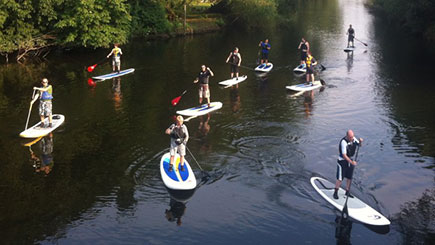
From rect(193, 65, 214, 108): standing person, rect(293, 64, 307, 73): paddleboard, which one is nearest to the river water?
rect(293, 64, 307, 73): paddleboard

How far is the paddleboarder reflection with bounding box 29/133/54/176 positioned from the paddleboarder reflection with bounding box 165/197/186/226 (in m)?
5.01

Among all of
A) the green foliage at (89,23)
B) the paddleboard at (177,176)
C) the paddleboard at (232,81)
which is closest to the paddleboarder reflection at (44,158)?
the paddleboard at (177,176)

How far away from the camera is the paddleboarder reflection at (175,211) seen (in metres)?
13.5

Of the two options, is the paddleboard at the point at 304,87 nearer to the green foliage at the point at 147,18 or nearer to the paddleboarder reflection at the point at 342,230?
the paddleboarder reflection at the point at 342,230

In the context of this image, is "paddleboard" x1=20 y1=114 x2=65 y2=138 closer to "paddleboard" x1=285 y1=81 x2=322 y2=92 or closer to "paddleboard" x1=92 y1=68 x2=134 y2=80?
"paddleboard" x1=92 y1=68 x2=134 y2=80

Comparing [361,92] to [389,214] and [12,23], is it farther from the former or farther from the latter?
[12,23]

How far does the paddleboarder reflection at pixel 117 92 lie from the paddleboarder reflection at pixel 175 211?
1118 cm

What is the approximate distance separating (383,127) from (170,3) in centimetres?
3914

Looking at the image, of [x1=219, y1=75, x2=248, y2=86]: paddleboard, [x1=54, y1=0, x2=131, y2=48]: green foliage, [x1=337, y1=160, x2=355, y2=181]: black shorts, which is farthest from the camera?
[x1=54, y1=0, x2=131, y2=48]: green foliage

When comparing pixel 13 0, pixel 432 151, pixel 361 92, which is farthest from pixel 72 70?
pixel 432 151

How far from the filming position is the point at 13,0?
36.3m

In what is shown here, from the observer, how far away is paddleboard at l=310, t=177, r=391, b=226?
520 inches

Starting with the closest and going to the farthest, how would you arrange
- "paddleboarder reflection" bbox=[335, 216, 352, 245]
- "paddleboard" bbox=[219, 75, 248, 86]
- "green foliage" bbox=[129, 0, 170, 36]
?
1. "paddleboarder reflection" bbox=[335, 216, 352, 245]
2. "paddleboard" bbox=[219, 75, 248, 86]
3. "green foliage" bbox=[129, 0, 170, 36]

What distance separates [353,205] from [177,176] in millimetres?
5635
